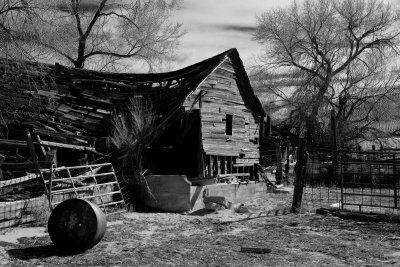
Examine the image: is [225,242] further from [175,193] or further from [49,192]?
[175,193]

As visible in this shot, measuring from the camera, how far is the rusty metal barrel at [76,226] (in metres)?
8.91

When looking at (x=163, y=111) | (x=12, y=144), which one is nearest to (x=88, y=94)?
(x=163, y=111)

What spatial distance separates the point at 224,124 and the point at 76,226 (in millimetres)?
11130

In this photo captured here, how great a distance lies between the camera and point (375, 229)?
11320mm

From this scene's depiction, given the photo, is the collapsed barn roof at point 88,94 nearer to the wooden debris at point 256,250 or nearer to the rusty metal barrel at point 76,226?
the rusty metal barrel at point 76,226

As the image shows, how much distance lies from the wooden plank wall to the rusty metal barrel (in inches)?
351

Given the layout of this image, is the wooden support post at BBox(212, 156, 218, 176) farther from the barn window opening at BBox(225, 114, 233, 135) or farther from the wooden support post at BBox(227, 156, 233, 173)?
the barn window opening at BBox(225, 114, 233, 135)

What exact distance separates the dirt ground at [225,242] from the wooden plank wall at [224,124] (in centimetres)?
516

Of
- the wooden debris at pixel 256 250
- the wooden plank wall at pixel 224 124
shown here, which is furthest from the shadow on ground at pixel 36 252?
the wooden plank wall at pixel 224 124

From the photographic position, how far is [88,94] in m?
19.4

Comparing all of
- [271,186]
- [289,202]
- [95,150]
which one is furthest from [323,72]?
[95,150]

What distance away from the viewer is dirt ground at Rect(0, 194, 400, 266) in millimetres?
8203

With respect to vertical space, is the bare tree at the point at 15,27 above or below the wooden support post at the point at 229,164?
above

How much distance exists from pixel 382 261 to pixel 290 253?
1.57 m
